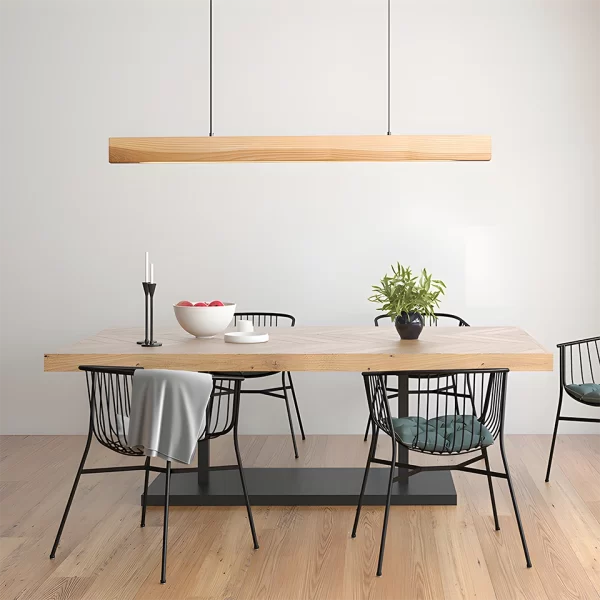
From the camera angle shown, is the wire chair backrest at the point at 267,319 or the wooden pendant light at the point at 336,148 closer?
the wooden pendant light at the point at 336,148

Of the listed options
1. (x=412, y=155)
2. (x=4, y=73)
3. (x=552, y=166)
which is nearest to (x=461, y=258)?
(x=552, y=166)

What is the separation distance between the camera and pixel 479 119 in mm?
4922

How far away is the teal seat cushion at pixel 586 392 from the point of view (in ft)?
12.5

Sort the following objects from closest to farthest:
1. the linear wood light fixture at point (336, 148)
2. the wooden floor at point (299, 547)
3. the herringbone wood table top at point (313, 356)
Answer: the wooden floor at point (299, 547) → the herringbone wood table top at point (313, 356) → the linear wood light fixture at point (336, 148)

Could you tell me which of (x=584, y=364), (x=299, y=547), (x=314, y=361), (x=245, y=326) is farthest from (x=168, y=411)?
(x=584, y=364)

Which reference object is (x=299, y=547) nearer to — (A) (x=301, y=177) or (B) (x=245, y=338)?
(B) (x=245, y=338)

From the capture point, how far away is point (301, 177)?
498 centimetres

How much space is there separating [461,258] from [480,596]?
262 centimetres

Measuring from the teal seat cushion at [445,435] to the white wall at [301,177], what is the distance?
1846 millimetres

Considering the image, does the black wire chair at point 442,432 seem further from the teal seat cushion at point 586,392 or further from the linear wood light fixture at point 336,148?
the linear wood light fixture at point 336,148

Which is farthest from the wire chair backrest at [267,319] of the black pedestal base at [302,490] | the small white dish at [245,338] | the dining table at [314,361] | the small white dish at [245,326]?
the black pedestal base at [302,490]

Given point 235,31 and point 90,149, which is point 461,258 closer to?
point 235,31

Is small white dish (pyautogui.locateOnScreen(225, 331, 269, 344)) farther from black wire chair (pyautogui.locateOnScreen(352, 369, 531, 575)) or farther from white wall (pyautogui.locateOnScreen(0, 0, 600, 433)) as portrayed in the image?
white wall (pyautogui.locateOnScreen(0, 0, 600, 433))

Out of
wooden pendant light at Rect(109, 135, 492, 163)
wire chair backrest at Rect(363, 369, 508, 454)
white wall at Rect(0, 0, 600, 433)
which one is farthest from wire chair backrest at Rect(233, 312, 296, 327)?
wire chair backrest at Rect(363, 369, 508, 454)
